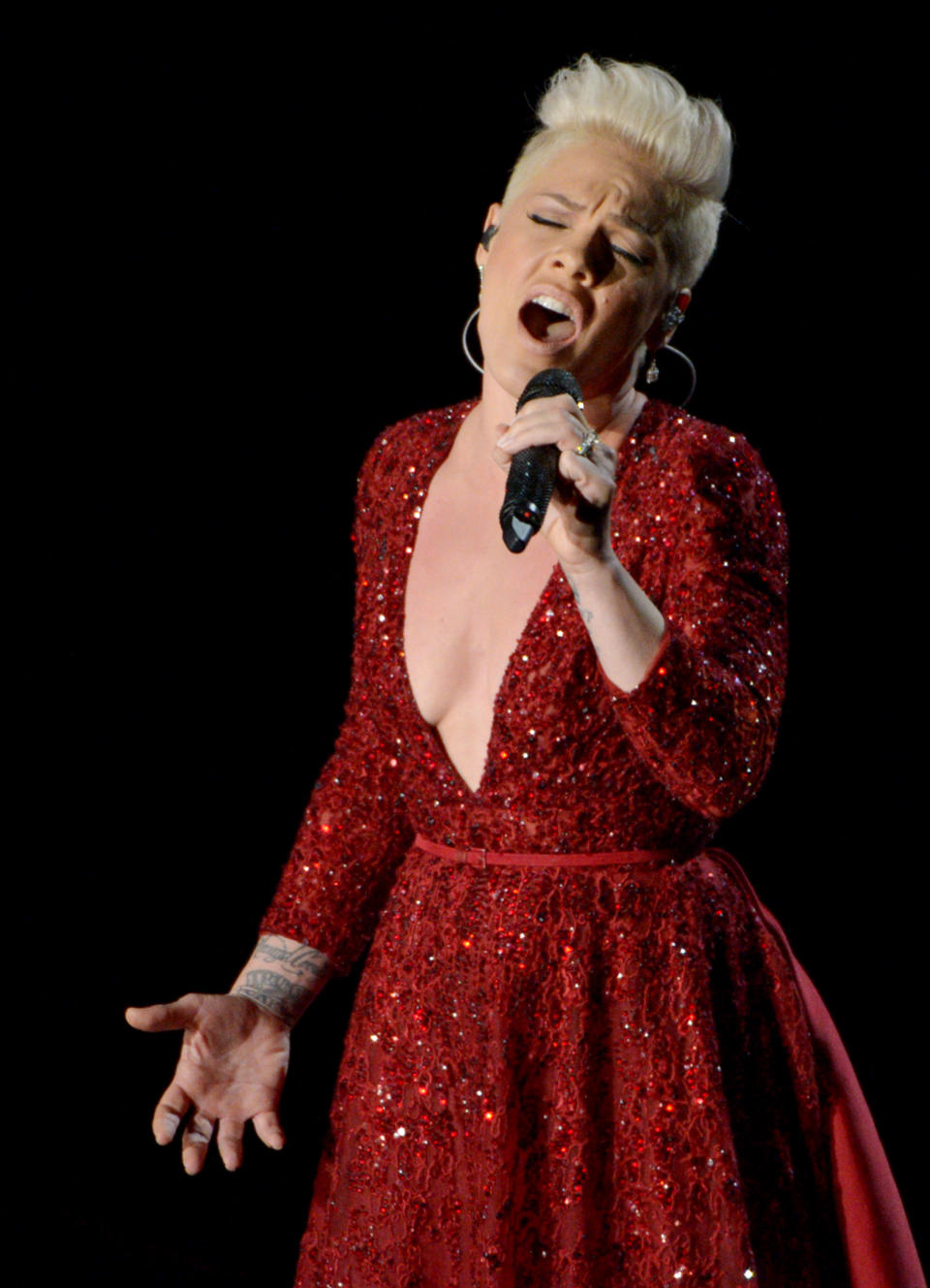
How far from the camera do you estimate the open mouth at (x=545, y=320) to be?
1.15 metres

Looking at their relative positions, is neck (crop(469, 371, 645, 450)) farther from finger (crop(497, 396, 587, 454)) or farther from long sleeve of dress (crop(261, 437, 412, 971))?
finger (crop(497, 396, 587, 454))

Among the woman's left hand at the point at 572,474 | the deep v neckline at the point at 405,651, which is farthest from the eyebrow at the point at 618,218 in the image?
the woman's left hand at the point at 572,474

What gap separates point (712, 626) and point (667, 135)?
0.46 metres

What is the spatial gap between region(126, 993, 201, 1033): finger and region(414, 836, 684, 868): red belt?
0.27m

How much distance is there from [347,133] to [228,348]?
356mm

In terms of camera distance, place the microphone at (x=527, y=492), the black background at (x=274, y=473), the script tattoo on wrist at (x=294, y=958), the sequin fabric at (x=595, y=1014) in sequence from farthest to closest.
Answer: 1. the black background at (x=274, y=473)
2. the script tattoo on wrist at (x=294, y=958)
3. the sequin fabric at (x=595, y=1014)
4. the microphone at (x=527, y=492)

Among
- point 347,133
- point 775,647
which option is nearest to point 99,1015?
point 347,133

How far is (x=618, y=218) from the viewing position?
3.84 ft

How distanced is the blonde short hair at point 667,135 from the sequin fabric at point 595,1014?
0.16 meters

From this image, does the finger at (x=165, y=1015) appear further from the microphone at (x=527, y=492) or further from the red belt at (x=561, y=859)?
the microphone at (x=527, y=492)

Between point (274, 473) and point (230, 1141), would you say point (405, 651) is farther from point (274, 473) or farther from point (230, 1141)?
point (274, 473)

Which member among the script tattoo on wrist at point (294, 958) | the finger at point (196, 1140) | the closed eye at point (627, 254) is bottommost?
the finger at point (196, 1140)

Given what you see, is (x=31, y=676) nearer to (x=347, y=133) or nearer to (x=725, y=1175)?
(x=347, y=133)

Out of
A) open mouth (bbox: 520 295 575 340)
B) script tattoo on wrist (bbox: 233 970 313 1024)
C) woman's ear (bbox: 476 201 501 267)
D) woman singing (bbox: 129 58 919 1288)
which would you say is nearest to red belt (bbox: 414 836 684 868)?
woman singing (bbox: 129 58 919 1288)
